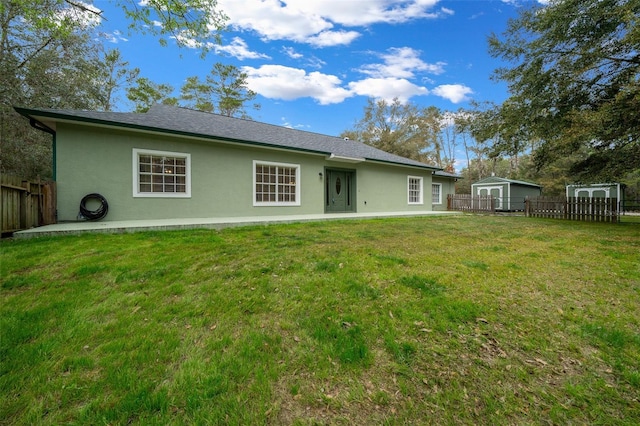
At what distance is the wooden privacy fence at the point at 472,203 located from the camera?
15.9m

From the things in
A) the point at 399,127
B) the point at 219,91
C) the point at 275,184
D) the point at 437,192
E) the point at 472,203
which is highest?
the point at 219,91

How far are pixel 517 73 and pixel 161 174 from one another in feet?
41.0

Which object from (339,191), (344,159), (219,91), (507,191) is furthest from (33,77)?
(507,191)

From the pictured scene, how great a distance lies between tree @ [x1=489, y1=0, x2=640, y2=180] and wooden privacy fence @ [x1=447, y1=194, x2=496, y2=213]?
18.5ft

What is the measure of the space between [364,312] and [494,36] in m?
12.2

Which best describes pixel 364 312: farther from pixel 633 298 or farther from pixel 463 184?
pixel 463 184

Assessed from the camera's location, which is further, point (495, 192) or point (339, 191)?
point (495, 192)

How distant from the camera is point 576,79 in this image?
8.28 m

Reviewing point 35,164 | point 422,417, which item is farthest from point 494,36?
point 35,164

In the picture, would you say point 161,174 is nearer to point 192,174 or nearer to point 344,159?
point 192,174

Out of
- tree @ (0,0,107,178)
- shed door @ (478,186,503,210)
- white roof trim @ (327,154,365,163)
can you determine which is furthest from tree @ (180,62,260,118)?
shed door @ (478,186,503,210)

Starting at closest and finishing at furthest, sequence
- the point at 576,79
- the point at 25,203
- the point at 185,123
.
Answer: the point at 25,203 → the point at 576,79 → the point at 185,123

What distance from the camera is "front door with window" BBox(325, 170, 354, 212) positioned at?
36.3 ft

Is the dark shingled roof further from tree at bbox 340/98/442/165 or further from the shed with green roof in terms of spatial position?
tree at bbox 340/98/442/165
